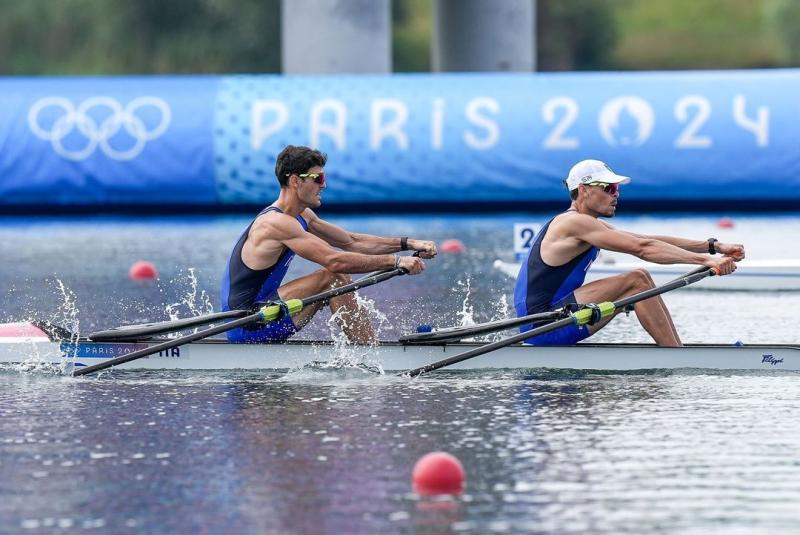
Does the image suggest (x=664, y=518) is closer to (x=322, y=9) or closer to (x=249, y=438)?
(x=249, y=438)

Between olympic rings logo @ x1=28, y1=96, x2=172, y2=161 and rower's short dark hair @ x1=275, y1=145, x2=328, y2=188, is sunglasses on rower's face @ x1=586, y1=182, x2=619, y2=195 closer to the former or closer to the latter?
→ rower's short dark hair @ x1=275, y1=145, x2=328, y2=188

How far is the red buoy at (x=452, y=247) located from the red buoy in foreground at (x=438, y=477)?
11425 millimetres

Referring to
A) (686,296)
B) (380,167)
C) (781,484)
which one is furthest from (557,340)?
(380,167)

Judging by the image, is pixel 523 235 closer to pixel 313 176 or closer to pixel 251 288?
pixel 313 176

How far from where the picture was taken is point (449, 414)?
345 inches

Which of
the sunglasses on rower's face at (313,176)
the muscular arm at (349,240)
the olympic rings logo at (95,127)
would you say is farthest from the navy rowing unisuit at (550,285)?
the olympic rings logo at (95,127)

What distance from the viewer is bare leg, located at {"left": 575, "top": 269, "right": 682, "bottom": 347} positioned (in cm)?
1007

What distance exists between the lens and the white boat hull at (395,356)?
9.91 metres

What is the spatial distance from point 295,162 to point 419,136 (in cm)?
1306

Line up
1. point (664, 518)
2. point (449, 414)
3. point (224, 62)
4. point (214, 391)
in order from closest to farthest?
point (664, 518) < point (449, 414) < point (214, 391) < point (224, 62)

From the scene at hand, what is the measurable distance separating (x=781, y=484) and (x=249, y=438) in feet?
8.83

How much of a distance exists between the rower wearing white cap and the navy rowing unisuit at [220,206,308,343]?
1.56 m

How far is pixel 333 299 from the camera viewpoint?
Result: 10422 mm

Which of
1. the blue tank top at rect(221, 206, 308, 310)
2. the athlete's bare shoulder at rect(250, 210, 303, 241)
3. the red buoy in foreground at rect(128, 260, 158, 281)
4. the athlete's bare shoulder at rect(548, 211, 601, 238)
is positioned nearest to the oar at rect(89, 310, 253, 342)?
the blue tank top at rect(221, 206, 308, 310)
